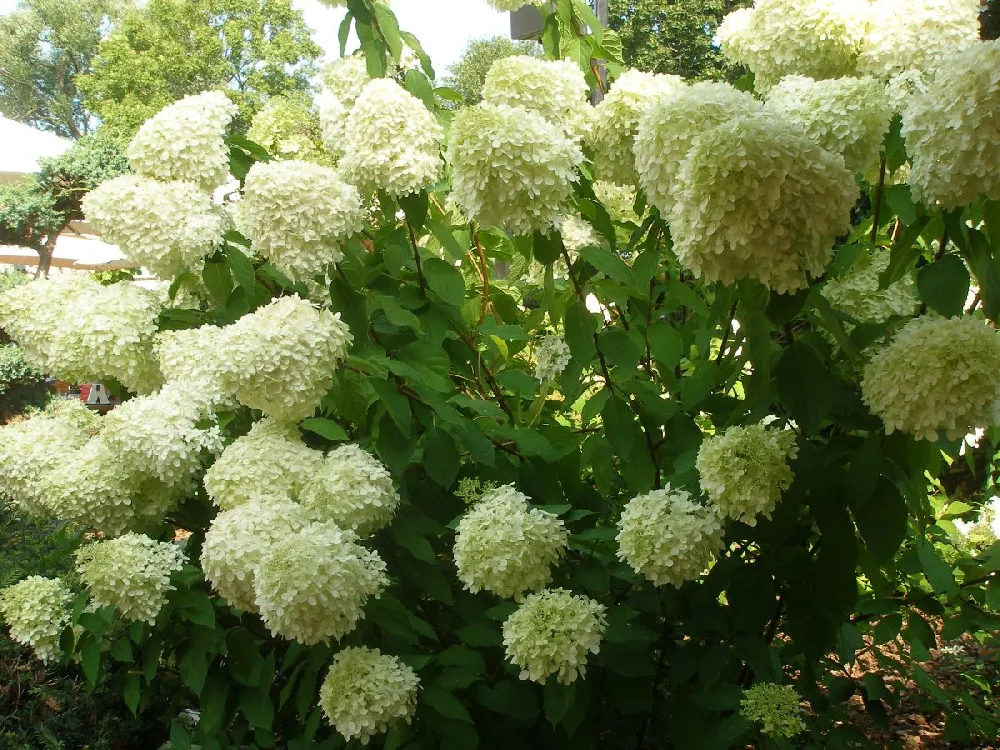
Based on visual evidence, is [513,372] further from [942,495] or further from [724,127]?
[942,495]

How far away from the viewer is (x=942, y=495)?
2.85 meters

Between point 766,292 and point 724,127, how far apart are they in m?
0.23

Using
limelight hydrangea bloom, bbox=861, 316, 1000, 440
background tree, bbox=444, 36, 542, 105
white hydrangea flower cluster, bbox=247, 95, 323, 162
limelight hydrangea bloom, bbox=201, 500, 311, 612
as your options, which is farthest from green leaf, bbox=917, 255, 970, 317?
background tree, bbox=444, 36, 542, 105

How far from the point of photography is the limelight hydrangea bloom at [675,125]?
1111 mm

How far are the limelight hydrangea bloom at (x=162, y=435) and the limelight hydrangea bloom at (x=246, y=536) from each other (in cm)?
29

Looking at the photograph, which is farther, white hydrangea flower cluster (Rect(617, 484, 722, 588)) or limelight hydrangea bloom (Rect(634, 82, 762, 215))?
white hydrangea flower cluster (Rect(617, 484, 722, 588))

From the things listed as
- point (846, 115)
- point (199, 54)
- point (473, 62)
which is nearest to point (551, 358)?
point (846, 115)

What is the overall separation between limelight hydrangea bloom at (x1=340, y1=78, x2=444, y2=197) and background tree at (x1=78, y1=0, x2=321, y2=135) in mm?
25568

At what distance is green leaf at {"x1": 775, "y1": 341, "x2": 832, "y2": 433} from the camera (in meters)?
1.17

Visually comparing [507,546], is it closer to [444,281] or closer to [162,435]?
[444,281]

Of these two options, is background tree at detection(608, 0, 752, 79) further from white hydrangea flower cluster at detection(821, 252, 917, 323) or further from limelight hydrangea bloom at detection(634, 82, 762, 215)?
limelight hydrangea bloom at detection(634, 82, 762, 215)

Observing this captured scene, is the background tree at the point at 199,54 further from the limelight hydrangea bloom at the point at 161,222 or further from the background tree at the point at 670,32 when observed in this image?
the limelight hydrangea bloom at the point at 161,222

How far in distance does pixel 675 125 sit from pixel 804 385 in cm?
39

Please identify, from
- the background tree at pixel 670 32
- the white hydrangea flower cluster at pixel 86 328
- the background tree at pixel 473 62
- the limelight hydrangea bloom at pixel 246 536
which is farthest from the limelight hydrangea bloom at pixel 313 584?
the background tree at pixel 473 62
